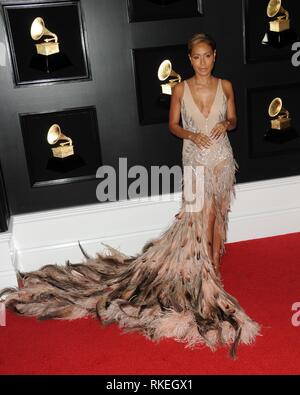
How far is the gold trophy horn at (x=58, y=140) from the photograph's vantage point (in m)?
2.86

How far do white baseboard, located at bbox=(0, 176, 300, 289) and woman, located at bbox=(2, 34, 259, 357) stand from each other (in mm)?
399

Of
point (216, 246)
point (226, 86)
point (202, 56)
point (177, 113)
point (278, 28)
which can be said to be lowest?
point (216, 246)

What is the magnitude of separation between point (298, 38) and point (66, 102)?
1637mm

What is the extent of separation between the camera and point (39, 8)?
265 cm

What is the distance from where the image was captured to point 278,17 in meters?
2.92

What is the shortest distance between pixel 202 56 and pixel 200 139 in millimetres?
427

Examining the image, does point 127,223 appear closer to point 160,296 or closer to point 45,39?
point 160,296

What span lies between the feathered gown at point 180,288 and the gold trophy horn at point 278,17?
84cm
